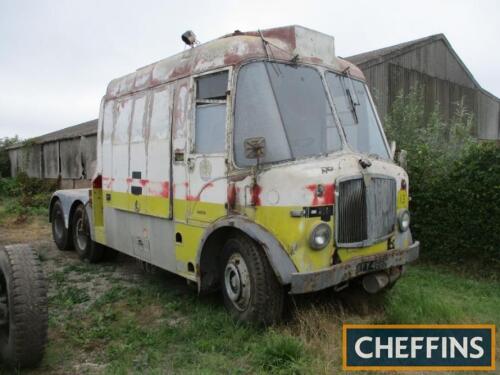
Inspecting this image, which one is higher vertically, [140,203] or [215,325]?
[140,203]

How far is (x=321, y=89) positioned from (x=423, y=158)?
3325 millimetres

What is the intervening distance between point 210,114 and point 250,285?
1.82 m

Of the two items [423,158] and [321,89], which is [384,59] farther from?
[321,89]

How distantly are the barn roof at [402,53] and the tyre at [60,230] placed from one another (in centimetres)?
886

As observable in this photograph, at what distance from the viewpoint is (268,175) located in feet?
14.1

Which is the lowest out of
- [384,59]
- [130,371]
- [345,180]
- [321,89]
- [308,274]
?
[130,371]

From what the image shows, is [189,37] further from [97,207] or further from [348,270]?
[97,207]

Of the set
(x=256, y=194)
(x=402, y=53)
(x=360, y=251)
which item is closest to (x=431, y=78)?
(x=402, y=53)

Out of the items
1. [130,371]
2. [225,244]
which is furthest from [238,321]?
[130,371]

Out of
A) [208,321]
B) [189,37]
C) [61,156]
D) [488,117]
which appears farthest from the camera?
[61,156]

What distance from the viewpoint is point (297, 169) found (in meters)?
4.21

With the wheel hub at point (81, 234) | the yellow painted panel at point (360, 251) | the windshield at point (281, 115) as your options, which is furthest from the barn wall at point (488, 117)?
the windshield at point (281, 115)

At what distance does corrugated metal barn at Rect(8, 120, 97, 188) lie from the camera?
17875 mm

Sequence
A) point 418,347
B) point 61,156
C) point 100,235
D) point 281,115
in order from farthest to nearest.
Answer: point 61,156, point 100,235, point 281,115, point 418,347
